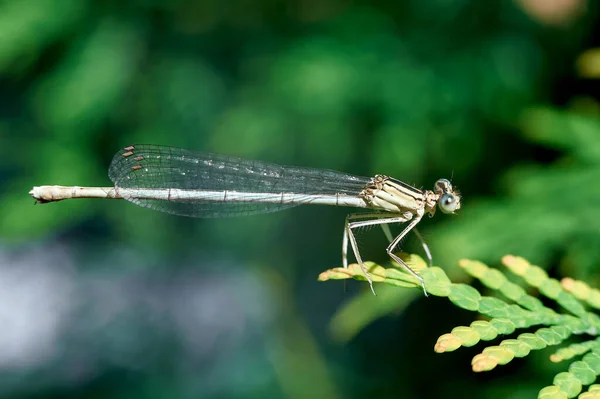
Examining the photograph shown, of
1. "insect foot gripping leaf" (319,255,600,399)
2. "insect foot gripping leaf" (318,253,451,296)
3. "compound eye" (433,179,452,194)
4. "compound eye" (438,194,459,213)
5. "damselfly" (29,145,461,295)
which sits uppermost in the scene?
"damselfly" (29,145,461,295)

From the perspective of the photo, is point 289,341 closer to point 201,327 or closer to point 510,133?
point 201,327

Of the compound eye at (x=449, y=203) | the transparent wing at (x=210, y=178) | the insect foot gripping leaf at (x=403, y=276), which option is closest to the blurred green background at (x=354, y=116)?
the compound eye at (x=449, y=203)

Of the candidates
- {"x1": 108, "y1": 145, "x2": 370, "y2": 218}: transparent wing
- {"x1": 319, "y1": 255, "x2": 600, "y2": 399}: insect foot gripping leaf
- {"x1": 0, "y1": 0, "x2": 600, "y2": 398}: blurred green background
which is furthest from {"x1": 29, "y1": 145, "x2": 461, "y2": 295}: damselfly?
{"x1": 319, "y1": 255, "x2": 600, "y2": 399}: insect foot gripping leaf

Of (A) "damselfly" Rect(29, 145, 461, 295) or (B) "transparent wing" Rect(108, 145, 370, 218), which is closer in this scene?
(A) "damselfly" Rect(29, 145, 461, 295)

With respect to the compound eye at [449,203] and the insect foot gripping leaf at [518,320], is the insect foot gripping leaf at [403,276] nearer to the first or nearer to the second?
the insect foot gripping leaf at [518,320]

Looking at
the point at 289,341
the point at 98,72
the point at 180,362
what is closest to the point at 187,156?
the point at 98,72

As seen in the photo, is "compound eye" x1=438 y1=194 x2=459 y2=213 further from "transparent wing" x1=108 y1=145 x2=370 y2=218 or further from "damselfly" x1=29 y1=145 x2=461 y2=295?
"transparent wing" x1=108 y1=145 x2=370 y2=218

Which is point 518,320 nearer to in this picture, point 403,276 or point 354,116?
point 403,276
